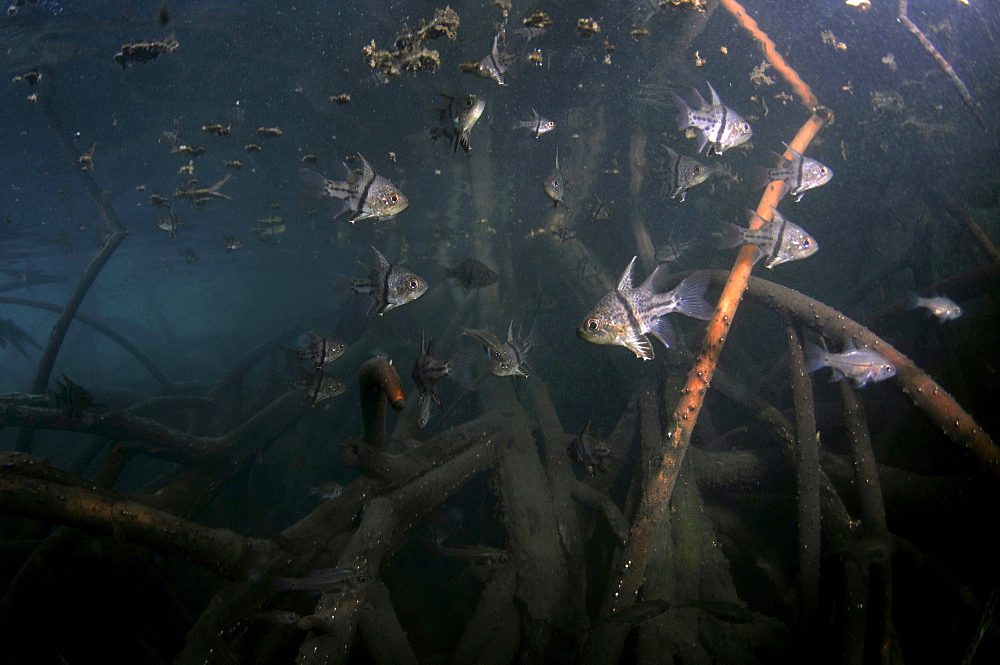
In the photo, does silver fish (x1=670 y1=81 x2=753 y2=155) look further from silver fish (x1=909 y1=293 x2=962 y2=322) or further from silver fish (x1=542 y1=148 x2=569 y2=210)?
silver fish (x1=909 y1=293 x2=962 y2=322)

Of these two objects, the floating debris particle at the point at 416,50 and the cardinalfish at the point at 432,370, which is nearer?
the cardinalfish at the point at 432,370

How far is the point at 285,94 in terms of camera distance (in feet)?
38.9

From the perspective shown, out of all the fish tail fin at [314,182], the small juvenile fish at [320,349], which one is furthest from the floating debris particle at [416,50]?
the small juvenile fish at [320,349]

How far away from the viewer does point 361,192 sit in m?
3.65

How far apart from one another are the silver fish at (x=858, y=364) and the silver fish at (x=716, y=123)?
2.57 metres

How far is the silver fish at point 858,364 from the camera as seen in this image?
4.18 metres

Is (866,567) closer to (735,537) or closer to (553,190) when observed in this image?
(735,537)

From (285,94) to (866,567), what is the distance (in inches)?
634

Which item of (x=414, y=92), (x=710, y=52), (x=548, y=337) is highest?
(x=710, y=52)

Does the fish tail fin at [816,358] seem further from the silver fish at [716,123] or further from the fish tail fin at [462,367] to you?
the fish tail fin at [462,367]

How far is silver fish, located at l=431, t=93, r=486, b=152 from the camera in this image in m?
3.56

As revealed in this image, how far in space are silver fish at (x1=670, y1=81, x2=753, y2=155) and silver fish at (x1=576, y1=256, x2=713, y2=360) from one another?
251cm

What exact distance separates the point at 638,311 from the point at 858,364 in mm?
3186

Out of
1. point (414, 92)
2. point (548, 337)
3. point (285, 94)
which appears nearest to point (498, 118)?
point (414, 92)
